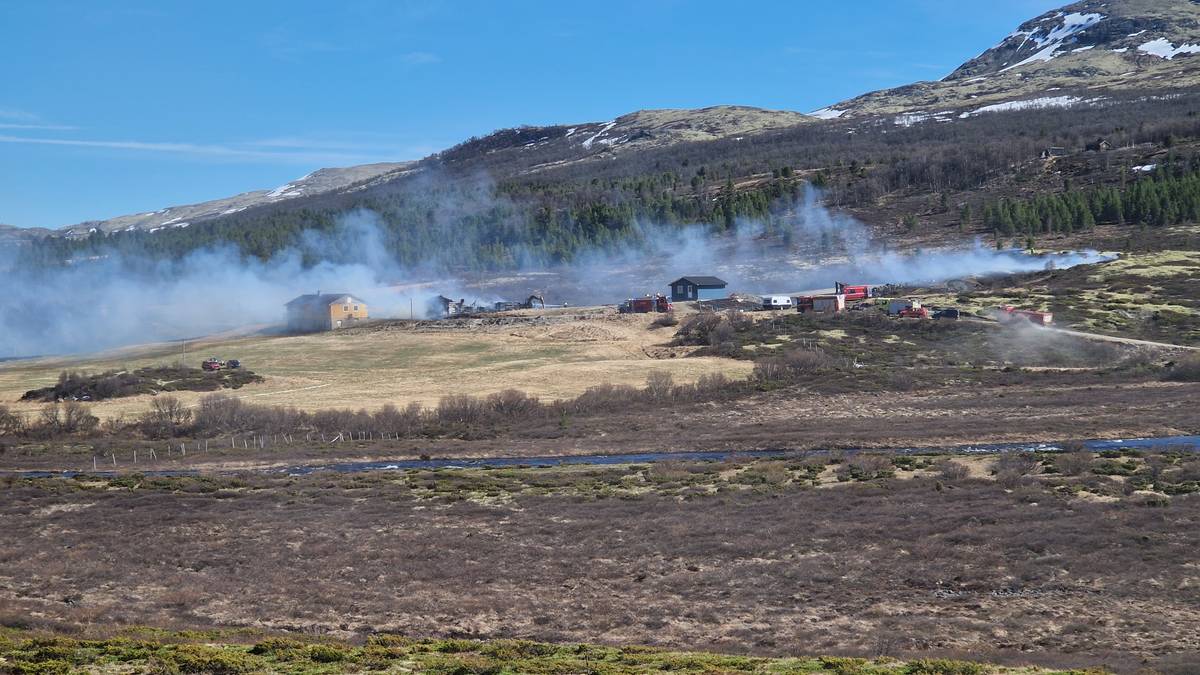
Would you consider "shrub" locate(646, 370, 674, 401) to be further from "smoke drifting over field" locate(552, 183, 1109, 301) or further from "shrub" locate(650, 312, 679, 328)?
"smoke drifting over field" locate(552, 183, 1109, 301)

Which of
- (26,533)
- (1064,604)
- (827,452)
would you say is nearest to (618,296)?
(827,452)

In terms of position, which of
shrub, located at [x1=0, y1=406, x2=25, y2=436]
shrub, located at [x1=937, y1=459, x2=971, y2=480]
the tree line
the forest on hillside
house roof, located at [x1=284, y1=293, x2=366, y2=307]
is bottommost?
shrub, located at [x1=937, y1=459, x2=971, y2=480]

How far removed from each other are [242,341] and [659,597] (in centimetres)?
8052

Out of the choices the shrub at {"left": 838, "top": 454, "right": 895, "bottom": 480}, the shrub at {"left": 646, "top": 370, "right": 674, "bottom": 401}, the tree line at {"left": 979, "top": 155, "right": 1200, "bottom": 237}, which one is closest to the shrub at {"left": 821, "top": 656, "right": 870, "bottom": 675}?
the shrub at {"left": 838, "top": 454, "right": 895, "bottom": 480}

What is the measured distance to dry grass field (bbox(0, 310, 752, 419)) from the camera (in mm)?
69250

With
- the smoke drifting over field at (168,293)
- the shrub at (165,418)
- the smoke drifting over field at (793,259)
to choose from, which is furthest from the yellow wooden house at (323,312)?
the shrub at (165,418)

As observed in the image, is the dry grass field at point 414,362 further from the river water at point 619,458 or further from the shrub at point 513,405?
the river water at point 619,458

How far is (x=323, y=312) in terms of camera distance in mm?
106688

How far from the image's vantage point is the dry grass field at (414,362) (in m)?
69.2

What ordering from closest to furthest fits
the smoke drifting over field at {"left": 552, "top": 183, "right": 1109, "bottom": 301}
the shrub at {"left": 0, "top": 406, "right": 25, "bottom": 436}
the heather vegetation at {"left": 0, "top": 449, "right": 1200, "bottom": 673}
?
the heather vegetation at {"left": 0, "top": 449, "right": 1200, "bottom": 673}
the shrub at {"left": 0, "top": 406, "right": 25, "bottom": 436}
the smoke drifting over field at {"left": 552, "top": 183, "right": 1109, "bottom": 301}

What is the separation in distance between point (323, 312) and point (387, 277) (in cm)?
3631

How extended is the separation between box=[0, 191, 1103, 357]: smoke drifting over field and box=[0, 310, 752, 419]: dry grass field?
54.5ft

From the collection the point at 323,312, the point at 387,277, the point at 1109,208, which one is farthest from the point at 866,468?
the point at 387,277

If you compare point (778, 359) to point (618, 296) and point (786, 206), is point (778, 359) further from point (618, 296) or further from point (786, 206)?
point (786, 206)
